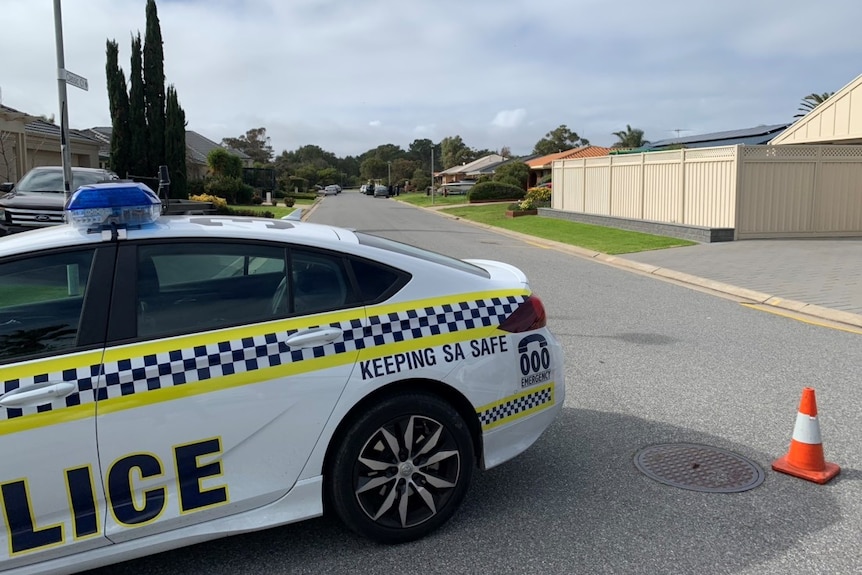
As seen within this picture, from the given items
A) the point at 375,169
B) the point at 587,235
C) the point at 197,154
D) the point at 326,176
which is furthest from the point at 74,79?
the point at 375,169

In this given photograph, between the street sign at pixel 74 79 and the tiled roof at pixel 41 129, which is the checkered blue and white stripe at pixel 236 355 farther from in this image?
the tiled roof at pixel 41 129

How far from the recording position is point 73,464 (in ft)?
9.11

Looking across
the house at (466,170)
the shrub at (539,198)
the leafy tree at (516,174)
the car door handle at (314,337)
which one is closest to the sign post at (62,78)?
the car door handle at (314,337)

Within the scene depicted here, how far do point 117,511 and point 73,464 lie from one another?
0.28 metres

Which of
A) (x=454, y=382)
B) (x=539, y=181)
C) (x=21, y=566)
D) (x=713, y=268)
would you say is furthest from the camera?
(x=539, y=181)

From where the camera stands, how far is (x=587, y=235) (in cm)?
2078

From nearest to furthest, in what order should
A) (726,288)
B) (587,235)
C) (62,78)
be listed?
(62,78) → (726,288) → (587,235)

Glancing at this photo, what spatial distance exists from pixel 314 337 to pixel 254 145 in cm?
11264

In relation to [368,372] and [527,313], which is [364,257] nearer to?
[368,372]

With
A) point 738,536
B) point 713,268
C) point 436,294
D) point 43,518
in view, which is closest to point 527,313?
point 436,294

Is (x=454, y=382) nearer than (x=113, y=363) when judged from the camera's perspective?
No

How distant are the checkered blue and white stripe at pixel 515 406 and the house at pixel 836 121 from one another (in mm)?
18840

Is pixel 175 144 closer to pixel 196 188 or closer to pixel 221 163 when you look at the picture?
pixel 196 188

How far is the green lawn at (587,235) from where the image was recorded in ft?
56.9
